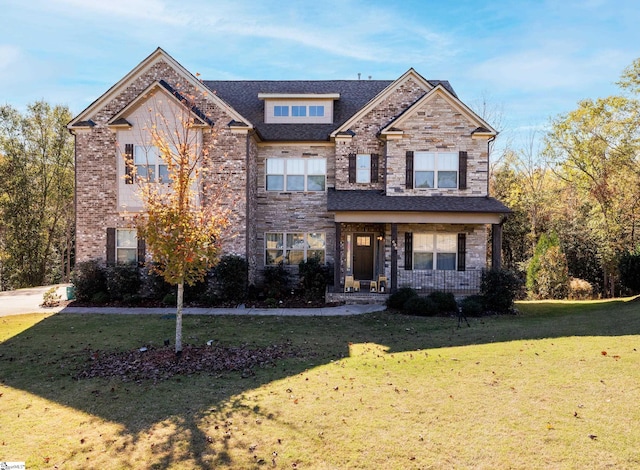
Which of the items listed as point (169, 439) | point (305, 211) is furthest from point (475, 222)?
point (169, 439)

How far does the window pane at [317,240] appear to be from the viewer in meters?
19.1

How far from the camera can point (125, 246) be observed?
57.4 ft

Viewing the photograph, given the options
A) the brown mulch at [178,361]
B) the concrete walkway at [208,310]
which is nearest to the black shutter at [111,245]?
the concrete walkway at [208,310]

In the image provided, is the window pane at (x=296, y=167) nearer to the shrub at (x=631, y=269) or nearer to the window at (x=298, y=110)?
the window at (x=298, y=110)

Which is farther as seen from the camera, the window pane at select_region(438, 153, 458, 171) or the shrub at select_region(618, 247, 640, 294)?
the window pane at select_region(438, 153, 458, 171)

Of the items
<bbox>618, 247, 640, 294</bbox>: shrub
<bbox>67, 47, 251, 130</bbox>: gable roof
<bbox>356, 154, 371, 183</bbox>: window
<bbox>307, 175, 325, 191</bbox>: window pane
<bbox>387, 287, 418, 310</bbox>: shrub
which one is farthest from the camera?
<bbox>307, 175, 325, 191</bbox>: window pane

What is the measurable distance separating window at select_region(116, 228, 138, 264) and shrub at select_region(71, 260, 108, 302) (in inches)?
46.4

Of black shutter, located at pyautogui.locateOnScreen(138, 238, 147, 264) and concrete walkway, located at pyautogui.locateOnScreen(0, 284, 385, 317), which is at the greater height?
black shutter, located at pyautogui.locateOnScreen(138, 238, 147, 264)

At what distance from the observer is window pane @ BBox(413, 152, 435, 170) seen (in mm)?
17875

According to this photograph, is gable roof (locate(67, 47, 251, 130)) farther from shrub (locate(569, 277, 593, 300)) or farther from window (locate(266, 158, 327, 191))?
shrub (locate(569, 277, 593, 300))

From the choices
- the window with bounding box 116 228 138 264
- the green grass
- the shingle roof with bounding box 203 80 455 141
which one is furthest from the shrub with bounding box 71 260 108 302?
the shingle roof with bounding box 203 80 455 141

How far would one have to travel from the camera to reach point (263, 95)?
64.4 ft

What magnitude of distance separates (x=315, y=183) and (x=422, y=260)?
20.0ft

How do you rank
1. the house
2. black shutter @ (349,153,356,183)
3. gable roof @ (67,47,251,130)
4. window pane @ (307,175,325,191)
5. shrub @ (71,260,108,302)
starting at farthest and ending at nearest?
window pane @ (307,175,325,191)
black shutter @ (349,153,356,183)
gable roof @ (67,47,251,130)
the house
shrub @ (71,260,108,302)
